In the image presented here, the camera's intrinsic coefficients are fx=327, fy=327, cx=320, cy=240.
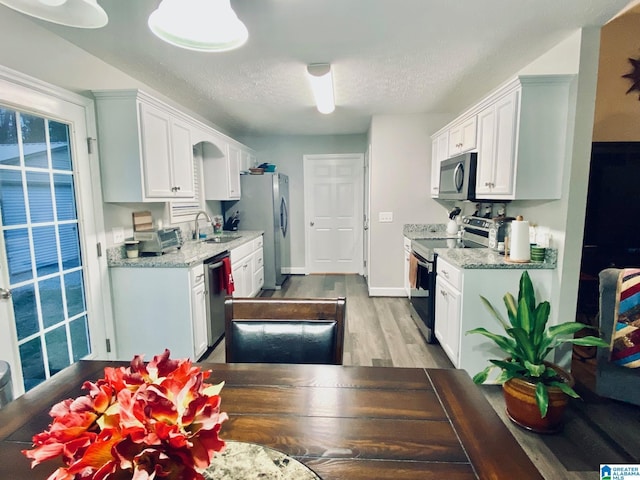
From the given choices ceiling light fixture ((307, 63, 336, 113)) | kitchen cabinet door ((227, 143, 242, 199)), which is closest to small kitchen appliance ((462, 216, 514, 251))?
ceiling light fixture ((307, 63, 336, 113))

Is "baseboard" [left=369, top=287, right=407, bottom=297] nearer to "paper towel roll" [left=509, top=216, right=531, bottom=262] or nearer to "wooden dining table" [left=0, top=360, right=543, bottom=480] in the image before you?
"paper towel roll" [left=509, top=216, right=531, bottom=262]

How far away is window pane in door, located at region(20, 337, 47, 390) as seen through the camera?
74.7 inches

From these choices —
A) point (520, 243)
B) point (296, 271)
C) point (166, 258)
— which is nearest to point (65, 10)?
point (166, 258)

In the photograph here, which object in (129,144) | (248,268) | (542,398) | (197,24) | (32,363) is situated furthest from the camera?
(248,268)

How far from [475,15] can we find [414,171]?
8.05 feet

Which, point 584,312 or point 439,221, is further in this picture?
point 439,221

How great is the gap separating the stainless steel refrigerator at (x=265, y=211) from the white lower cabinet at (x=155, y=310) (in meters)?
2.17

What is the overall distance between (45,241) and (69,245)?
0.63ft

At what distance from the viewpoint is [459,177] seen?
9.86 feet

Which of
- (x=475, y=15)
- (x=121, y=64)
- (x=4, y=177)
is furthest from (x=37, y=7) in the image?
(x=475, y=15)

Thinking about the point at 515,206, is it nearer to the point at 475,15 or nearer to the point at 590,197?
the point at 590,197

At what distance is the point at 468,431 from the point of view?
2.79ft

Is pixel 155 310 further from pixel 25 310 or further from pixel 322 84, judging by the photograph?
pixel 322 84

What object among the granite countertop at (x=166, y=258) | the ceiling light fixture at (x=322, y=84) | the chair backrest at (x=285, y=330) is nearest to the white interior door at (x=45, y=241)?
the granite countertop at (x=166, y=258)
